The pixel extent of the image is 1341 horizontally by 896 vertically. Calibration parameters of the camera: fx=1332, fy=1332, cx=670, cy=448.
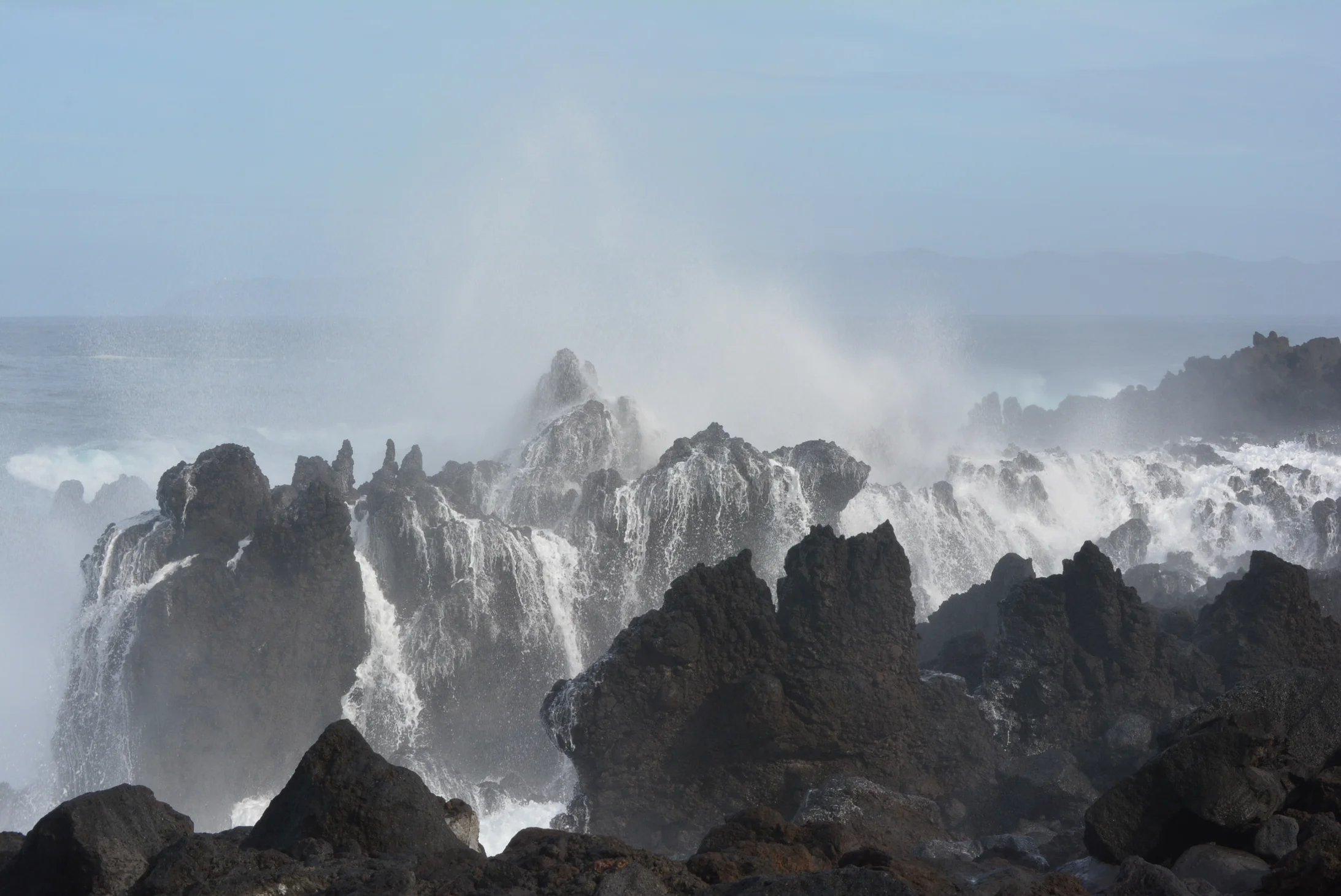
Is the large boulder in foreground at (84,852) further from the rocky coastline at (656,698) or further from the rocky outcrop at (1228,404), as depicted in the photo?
the rocky outcrop at (1228,404)

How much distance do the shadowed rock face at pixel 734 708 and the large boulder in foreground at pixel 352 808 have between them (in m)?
5.41

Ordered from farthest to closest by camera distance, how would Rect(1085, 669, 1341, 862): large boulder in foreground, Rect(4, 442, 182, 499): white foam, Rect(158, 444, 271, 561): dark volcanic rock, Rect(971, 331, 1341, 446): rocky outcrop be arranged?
Rect(4, 442, 182, 499): white foam < Rect(971, 331, 1341, 446): rocky outcrop < Rect(158, 444, 271, 561): dark volcanic rock < Rect(1085, 669, 1341, 862): large boulder in foreground

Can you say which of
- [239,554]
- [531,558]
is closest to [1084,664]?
[531,558]

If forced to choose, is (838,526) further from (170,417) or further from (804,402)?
(170,417)

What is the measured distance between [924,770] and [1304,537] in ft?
55.5

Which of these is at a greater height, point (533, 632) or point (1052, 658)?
point (533, 632)

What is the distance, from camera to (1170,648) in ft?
59.7

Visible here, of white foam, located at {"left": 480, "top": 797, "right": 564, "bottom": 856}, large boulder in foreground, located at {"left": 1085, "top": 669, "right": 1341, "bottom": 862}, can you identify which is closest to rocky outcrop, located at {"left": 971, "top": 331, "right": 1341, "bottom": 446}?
white foam, located at {"left": 480, "top": 797, "right": 564, "bottom": 856}

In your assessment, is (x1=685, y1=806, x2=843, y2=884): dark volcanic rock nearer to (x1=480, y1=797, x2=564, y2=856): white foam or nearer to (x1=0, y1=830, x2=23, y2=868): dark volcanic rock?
(x1=0, y1=830, x2=23, y2=868): dark volcanic rock

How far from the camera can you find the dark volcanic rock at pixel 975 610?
2220cm

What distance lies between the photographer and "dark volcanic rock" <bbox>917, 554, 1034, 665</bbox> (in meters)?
22.2

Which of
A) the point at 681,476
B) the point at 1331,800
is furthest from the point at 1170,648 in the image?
the point at 681,476

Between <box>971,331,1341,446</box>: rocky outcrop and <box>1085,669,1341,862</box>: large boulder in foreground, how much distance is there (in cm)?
2666

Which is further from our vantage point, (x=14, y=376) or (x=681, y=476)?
(x=14, y=376)
